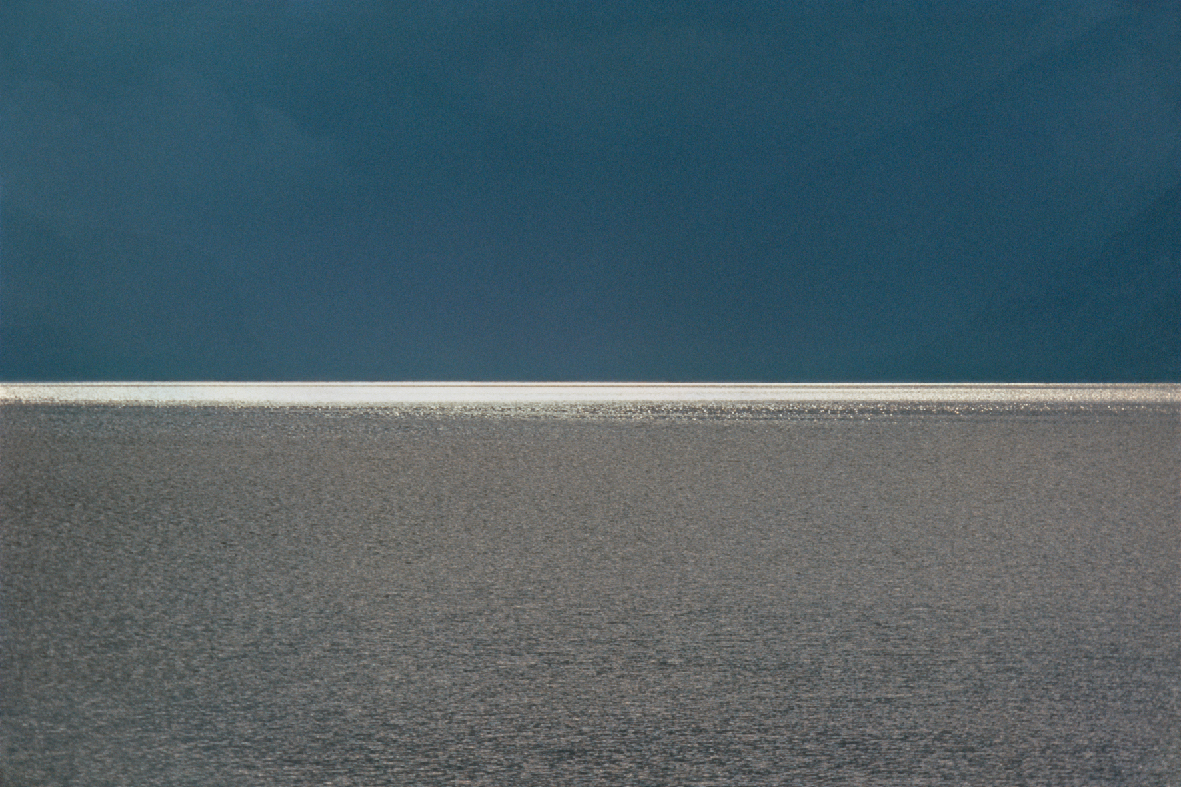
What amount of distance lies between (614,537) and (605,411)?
54.6 feet

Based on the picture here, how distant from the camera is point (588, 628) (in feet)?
14.9

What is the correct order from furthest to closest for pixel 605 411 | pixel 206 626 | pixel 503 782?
pixel 605 411, pixel 206 626, pixel 503 782

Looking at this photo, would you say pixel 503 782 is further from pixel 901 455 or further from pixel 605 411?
pixel 605 411

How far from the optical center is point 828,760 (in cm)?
304

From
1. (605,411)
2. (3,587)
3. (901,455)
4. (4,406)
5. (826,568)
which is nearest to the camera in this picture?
(3,587)

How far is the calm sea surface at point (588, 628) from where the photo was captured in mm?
Answer: 3102

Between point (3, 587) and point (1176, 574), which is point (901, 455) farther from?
point (3, 587)

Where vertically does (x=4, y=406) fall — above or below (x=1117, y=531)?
above

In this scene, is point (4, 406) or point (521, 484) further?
point (4, 406)

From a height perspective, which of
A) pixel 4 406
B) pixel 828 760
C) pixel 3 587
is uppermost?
pixel 4 406

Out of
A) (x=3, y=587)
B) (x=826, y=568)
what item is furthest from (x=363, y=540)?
(x=826, y=568)

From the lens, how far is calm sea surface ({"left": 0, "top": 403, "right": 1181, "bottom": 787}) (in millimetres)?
3102

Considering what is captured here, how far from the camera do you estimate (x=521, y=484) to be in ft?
31.6

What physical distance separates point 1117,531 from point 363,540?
4173mm
